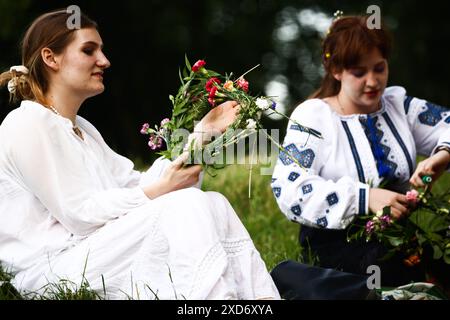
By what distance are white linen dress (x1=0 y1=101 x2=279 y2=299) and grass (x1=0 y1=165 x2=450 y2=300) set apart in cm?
132

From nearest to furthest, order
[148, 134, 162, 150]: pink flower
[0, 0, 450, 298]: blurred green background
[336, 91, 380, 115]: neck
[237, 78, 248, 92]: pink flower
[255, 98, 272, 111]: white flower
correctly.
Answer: [255, 98, 272, 111]: white flower → [237, 78, 248, 92]: pink flower → [148, 134, 162, 150]: pink flower → [336, 91, 380, 115]: neck → [0, 0, 450, 298]: blurred green background

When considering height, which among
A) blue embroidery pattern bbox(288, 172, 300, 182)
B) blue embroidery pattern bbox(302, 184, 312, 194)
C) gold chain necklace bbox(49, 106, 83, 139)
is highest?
gold chain necklace bbox(49, 106, 83, 139)

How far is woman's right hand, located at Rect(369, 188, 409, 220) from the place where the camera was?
3.92 m

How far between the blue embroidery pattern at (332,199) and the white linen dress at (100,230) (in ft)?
2.44

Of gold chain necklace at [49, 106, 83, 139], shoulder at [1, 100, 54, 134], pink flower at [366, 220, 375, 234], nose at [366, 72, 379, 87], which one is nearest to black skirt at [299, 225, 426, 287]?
pink flower at [366, 220, 375, 234]

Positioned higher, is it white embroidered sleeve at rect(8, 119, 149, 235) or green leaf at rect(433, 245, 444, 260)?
white embroidered sleeve at rect(8, 119, 149, 235)

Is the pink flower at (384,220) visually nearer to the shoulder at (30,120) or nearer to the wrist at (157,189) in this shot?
the wrist at (157,189)

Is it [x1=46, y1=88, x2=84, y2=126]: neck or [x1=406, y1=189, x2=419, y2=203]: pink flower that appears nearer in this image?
[x1=46, y1=88, x2=84, y2=126]: neck

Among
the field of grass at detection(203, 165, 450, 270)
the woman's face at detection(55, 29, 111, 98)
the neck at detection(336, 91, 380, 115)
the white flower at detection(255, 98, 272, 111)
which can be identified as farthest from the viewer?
the field of grass at detection(203, 165, 450, 270)

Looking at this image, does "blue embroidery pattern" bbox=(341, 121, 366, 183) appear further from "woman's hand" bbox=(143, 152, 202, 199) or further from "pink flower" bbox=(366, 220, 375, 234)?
"woman's hand" bbox=(143, 152, 202, 199)

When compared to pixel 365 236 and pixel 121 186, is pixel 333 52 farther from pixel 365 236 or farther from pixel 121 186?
pixel 121 186

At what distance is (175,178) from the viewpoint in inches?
132
